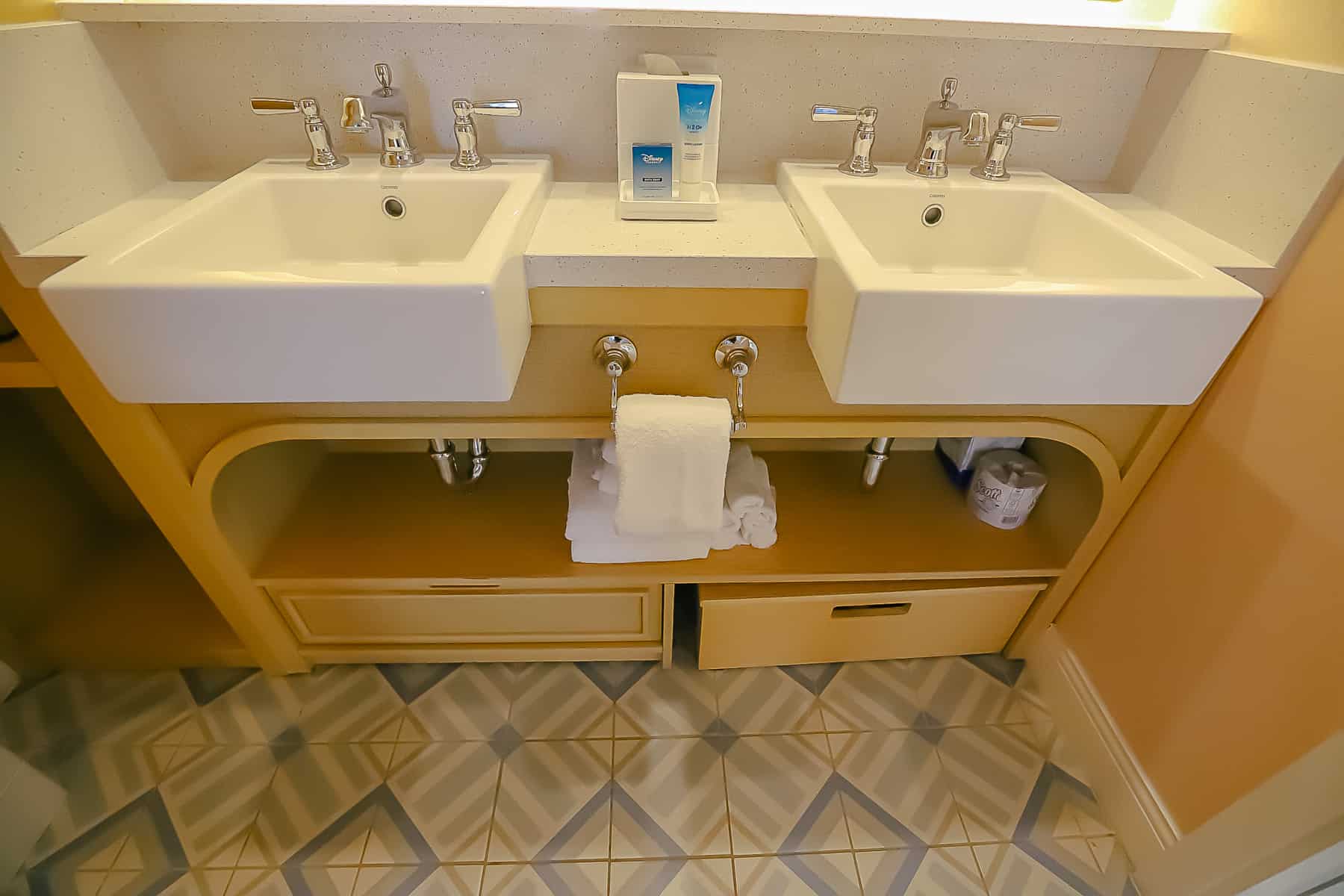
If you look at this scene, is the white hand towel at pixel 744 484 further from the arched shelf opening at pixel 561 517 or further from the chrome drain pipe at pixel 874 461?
the chrome drain pipe at pixel 874 461

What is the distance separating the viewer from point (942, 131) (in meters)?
0.90

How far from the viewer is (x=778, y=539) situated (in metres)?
1.12

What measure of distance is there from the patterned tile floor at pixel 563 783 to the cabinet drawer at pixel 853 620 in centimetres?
6

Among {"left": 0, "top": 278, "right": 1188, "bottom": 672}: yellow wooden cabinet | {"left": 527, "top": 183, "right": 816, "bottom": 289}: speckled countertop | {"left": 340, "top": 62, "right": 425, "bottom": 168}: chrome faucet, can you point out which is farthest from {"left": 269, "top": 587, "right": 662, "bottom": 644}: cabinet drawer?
{"left": 340, "top": 62, "right": 425, "bottom": 168}: chrome faucet

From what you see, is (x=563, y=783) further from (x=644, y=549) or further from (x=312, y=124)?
(x=312, y=124)

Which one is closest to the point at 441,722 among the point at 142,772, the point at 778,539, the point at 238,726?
the point at 238,726

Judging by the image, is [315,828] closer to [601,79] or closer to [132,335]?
[132,335]

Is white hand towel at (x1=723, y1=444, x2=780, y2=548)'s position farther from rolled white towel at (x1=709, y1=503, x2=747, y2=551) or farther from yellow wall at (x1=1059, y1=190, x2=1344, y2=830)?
yellow wall at (x1=1059, y1=190, x2=1344, y2=830)

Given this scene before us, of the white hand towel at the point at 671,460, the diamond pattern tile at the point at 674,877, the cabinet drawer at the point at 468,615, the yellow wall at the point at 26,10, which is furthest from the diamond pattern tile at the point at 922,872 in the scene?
the yellow wall at the point at 26,10

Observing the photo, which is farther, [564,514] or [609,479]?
[564,514]

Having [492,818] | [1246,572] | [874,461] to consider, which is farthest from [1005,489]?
[492,818]

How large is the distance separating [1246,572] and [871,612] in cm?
51

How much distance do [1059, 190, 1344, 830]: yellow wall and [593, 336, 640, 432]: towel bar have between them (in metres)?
0.77

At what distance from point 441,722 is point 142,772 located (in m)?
0.47
